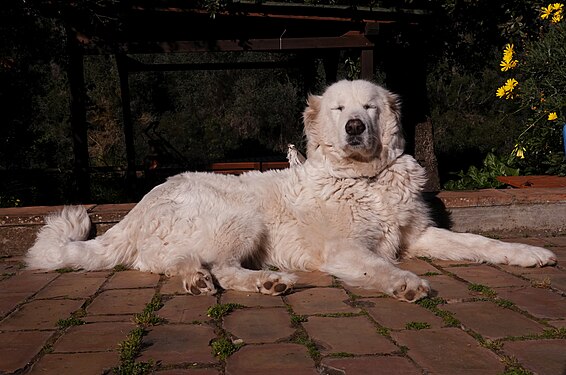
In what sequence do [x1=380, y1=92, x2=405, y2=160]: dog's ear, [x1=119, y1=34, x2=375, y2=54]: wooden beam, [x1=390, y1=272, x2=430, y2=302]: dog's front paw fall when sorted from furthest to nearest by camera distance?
[x1=119, y1=34, x2=375, y2=54]: wooden beam → [x1=380, y1=92, x2=405, y2=160]: dog's ear → [x1=390, y1=272, x2=430, y2=302]: dog's front paw

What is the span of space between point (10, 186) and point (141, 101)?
7.93 metres

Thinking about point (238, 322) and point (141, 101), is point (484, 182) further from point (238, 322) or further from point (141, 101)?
point (141, 101)

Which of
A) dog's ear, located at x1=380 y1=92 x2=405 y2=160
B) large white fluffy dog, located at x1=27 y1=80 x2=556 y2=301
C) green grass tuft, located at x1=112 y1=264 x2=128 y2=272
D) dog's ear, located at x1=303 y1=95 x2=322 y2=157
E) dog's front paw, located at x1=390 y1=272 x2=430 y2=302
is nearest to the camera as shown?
dog's front paw, located at x1=390 y1=272 x2=430 y2=302

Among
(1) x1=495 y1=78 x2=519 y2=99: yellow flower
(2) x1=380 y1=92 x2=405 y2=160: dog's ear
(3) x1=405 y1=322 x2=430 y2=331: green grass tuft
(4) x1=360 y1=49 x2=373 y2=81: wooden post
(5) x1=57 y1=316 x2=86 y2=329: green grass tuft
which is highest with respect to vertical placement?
(4) x1=360 y1=49 x2=373 y2=81: wooden post

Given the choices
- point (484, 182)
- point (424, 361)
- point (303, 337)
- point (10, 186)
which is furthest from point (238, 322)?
point (10, 186)

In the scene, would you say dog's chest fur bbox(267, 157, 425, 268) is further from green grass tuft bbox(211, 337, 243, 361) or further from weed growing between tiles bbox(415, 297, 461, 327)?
green grass tuft bbox(211, 337, 243, 361)

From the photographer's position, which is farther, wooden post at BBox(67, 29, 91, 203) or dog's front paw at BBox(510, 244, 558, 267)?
wooden post at BBox(67, 29, 91, 203)

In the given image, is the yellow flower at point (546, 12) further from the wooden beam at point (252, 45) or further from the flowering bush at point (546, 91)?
the wooden beam at point (252, 45)

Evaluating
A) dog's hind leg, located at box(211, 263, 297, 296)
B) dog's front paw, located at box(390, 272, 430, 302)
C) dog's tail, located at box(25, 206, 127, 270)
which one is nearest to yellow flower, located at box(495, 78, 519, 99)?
dog's front paw, located at box(390, 272, 430, 302)

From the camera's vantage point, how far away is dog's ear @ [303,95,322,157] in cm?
427

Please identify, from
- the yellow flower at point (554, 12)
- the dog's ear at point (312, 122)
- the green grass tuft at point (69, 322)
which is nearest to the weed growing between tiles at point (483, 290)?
the dog's ear at point (312, 122)

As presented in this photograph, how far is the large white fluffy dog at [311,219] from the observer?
145 inches

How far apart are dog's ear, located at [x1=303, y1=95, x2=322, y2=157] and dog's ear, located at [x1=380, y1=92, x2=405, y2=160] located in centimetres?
49

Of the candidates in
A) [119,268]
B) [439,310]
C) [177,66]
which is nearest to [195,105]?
[177,66]
